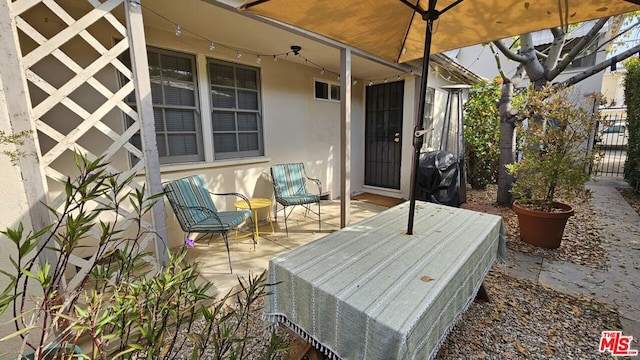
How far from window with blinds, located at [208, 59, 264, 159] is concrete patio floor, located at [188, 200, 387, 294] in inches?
44.6

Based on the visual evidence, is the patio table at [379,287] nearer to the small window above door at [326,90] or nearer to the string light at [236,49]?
the string light at [236,49]

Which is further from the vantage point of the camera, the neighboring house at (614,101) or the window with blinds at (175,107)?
the neighboring house at (614,101)

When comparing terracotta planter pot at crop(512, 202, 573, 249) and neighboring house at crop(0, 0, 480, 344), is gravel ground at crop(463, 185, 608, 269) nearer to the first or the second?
terracotta planter pot at crop(512, 202, 573, 249)

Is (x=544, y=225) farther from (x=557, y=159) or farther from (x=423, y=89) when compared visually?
(x=423, y=89)

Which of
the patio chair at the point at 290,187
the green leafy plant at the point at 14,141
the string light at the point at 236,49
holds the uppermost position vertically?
the string light at the point at 236,49

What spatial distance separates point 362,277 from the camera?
1185 millimetres

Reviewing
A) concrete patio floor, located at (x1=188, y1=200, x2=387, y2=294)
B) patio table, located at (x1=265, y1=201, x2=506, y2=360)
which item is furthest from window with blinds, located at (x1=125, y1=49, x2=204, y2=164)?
patio table, located at (x1=265, y1=201, x2=506, y2=360)

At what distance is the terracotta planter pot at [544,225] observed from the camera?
117 inches

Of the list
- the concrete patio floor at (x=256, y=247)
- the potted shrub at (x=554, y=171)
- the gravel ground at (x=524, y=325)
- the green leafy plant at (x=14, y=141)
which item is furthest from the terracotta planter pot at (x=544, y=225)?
the green leafy plant at (x=14, y=141)

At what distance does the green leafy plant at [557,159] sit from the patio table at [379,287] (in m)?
1.97

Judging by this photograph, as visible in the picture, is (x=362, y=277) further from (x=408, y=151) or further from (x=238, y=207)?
(x=408, y=151)

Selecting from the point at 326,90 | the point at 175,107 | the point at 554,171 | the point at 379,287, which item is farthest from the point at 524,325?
the point at 326,90

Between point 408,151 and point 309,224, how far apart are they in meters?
2.41

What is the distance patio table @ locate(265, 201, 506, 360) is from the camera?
3.17 ft
